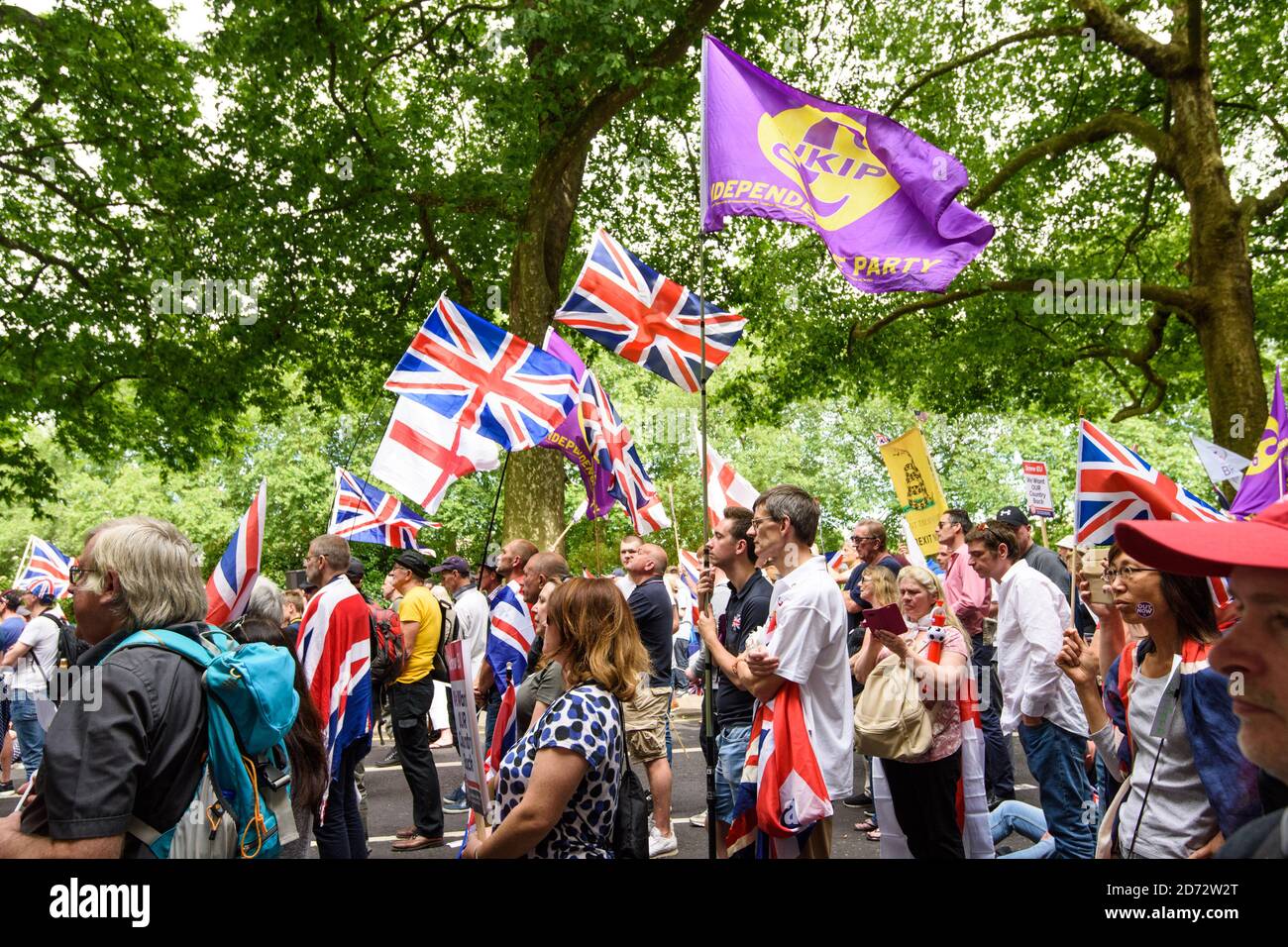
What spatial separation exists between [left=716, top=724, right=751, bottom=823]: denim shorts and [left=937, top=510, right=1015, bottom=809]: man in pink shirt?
2908 millimetres

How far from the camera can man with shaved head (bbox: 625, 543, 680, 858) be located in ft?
21.1

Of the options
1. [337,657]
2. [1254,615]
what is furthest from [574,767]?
[337,657]

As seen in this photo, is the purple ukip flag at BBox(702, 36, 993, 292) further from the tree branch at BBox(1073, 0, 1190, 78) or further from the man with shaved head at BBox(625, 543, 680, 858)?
the tree branch at BBox(1073, 0, 1190, 78)

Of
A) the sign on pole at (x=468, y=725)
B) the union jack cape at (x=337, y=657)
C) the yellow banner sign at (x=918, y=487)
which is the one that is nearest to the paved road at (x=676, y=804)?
the union jack cape at (x=337, y=657)

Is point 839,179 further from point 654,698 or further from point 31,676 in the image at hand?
point 31,676

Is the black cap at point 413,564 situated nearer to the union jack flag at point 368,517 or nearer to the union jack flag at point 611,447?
the union jack flag at point 611,447

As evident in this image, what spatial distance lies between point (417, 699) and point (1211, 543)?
21.0ft

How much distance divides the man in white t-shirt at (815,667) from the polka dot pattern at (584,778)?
1.12 m

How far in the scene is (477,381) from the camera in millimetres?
6512

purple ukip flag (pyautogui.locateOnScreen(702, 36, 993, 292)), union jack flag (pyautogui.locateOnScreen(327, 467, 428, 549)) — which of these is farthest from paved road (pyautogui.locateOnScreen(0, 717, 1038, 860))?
purple ukip flag (pyautogui.locateOnScreen(702, 36, 993, 292))
